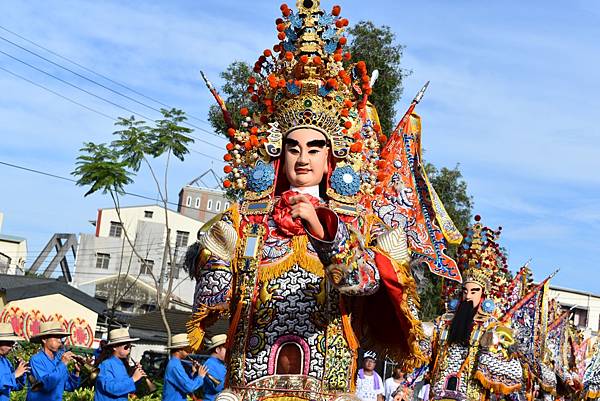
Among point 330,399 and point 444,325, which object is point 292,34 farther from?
point 444,325

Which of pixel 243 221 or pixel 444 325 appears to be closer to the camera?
pixel 243 221

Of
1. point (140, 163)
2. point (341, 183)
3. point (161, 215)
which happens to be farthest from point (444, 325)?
point (161, 215)

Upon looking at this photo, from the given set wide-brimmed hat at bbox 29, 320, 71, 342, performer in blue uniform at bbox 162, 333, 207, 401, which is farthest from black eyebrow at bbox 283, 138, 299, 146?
performer in blue uniform at bbox 162, 333, 207, 401

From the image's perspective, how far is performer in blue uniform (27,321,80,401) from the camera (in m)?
9.27

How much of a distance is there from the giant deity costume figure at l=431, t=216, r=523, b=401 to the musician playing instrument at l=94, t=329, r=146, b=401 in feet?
10.2

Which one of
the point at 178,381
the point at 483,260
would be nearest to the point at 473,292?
the point at 483,260

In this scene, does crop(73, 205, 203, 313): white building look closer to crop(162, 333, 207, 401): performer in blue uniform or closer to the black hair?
crop(162, 333, 207, 401): performer in blue uniform

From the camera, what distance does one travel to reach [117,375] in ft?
30.4

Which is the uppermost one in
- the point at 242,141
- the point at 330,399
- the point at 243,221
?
the point at 242,141

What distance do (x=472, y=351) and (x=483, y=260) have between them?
1.03m

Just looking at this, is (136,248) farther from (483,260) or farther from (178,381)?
(483,260)

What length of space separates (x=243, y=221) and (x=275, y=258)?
310 mm

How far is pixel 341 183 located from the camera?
5.25m

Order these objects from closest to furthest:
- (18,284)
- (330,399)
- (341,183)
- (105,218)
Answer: (330,399), (341,183), (18,284), (105,218)
